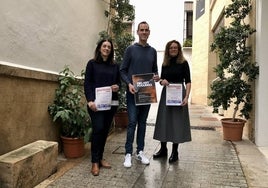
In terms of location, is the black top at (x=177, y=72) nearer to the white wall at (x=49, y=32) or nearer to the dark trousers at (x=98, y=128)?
the dark trousers at (x=98, y=128)

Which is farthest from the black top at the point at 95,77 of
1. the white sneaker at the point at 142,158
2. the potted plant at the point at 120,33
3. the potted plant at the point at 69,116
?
the potted plant at the point at 120,33

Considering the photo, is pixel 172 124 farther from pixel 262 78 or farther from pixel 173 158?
pixel 262 78

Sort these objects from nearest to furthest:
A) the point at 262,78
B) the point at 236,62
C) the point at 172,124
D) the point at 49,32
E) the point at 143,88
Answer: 1. the point at 143,88
2. the point at 172,124
3. the point at 49,32
4. the point at 262,78
5. the point at 236,62

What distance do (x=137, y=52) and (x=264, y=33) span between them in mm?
2366

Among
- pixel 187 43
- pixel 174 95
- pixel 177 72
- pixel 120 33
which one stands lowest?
pixel 174 95

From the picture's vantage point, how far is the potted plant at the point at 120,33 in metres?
6.88

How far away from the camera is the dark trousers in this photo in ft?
12.4

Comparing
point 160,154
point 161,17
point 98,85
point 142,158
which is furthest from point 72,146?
point 161,17

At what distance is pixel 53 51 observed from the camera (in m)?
4.66

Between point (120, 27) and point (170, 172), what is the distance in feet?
13.9

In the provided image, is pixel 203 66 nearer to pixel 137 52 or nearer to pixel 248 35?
pixel 248 35

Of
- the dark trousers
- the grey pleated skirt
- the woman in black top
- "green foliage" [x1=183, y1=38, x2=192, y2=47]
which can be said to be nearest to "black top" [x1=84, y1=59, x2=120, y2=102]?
the woman in black top

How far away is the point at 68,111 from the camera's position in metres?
4.41

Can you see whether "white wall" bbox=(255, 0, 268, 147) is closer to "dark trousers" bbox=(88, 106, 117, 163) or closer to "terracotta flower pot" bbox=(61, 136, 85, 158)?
"dark trousers" bbox=(88, 106, 117, 163)
